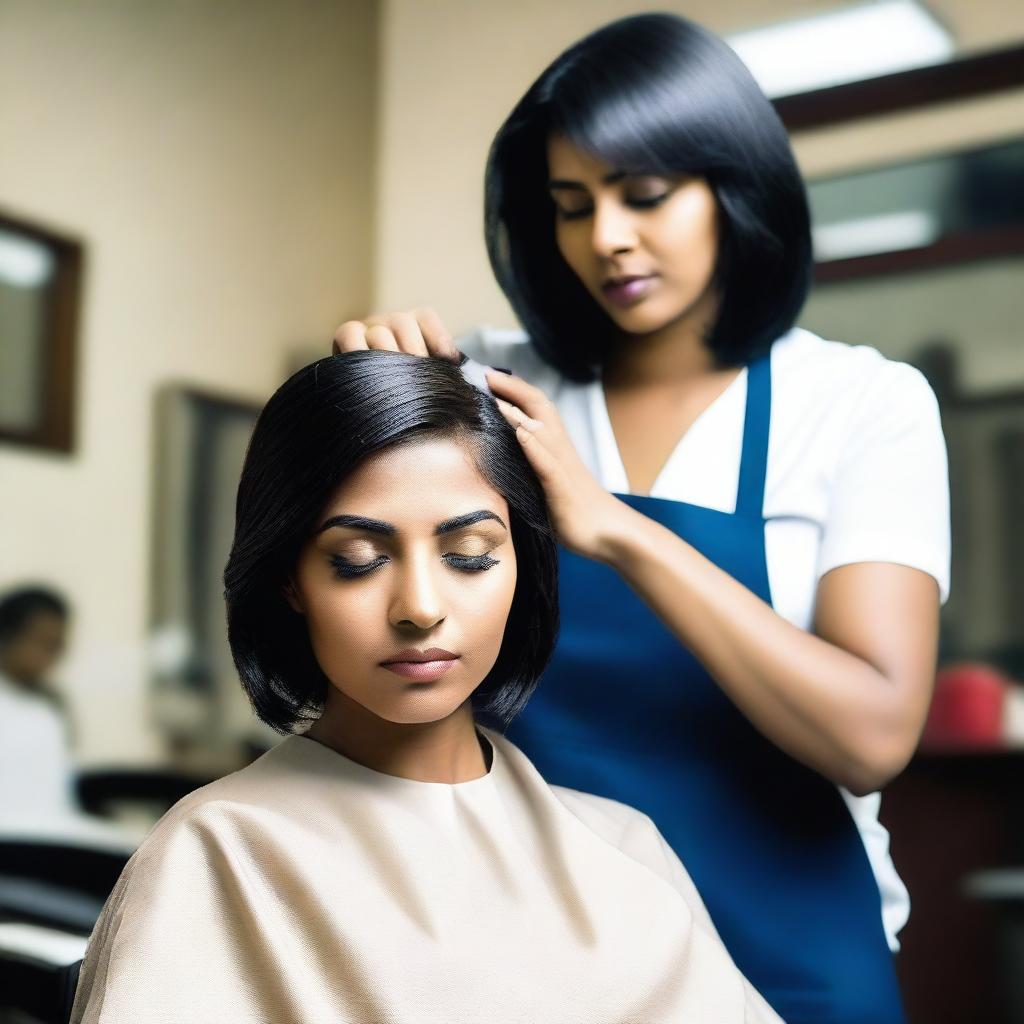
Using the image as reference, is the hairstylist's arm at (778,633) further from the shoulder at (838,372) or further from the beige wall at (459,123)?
the beige wall at (459,123)

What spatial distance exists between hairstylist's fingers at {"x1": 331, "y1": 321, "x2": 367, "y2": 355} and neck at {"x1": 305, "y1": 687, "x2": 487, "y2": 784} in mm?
312

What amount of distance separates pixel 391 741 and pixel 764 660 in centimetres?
32

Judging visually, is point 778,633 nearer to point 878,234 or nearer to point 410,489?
point 410,489

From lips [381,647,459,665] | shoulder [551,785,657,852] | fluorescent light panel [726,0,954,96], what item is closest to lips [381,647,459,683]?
lips [381,647,459,665]

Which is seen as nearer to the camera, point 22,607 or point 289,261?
point 22,607

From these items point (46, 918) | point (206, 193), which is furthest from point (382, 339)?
point (206, 193)

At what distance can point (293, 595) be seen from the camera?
1.10 m

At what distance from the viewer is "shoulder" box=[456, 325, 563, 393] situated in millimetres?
1427

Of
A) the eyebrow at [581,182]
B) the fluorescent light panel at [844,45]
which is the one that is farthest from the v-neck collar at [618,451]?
the fluorescent light panel at [844,45]

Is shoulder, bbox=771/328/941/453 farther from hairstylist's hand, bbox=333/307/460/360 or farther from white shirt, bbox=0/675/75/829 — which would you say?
white shirt, bbox=0/675/75/829

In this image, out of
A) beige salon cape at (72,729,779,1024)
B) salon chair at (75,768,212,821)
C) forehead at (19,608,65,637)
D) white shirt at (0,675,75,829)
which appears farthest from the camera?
salon chair at (75,768,212,821)

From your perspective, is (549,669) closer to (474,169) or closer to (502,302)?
(502,302)

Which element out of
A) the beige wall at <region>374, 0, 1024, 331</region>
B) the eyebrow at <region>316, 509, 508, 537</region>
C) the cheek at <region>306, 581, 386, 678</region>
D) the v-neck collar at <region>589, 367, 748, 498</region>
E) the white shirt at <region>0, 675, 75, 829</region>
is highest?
the beige wall at <region>374, 0, 1024, 331</region>

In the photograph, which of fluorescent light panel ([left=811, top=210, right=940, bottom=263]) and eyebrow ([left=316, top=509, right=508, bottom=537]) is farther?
fluorescent light panel ([left=811, top=210, right=940, bottom=263])
